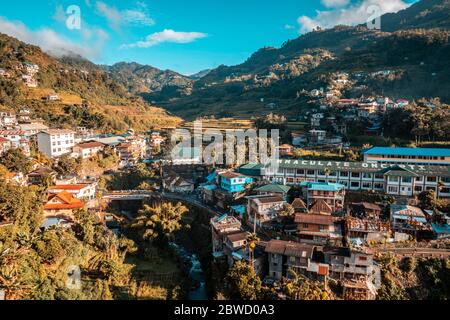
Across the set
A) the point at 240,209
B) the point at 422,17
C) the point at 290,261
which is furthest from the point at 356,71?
the point at 290,261

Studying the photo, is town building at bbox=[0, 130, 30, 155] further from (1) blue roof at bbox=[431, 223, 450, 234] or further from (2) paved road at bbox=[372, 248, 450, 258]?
(1) blue roof at bbox=[431, 223, 450, 234]

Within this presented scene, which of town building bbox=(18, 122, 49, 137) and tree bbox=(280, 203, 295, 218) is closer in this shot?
tree bbox=(280, 203, 295, 218)

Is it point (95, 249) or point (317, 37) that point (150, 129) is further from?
point (317, 37)

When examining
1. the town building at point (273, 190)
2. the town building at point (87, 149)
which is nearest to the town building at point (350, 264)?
the town building at point (273, 190)

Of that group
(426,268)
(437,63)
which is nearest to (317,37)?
(437,63)

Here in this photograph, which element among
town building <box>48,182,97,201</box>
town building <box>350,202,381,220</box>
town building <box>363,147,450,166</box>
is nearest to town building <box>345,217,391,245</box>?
town building <box>350,202,381,220</box>

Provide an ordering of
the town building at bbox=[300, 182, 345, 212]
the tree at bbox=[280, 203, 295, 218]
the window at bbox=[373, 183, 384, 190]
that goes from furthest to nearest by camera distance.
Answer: the window at bbox=[373, 183, 384, 190]
the town building at bbox=[300, 182, 345, 212]
the tree at bbox=[280, 203, 295, 218]

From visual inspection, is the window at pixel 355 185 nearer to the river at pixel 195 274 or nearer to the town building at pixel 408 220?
the town building at pixel 408 220
